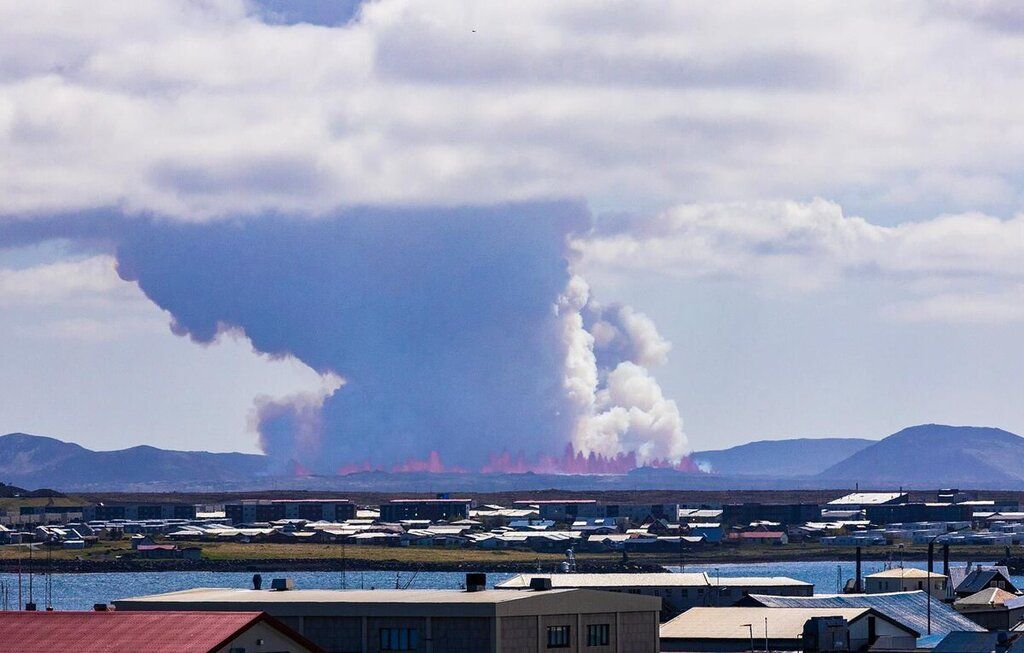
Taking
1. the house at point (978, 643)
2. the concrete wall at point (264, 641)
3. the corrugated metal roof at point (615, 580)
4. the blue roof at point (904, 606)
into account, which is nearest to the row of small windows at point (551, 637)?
the concrete wall at point (264, 641)

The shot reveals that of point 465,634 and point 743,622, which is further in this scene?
point 743,622

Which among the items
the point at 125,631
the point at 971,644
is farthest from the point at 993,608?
the point at 125,631

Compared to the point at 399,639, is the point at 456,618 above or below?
above

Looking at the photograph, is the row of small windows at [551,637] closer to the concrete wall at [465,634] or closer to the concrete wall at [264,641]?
the concrete wall at [465,634]

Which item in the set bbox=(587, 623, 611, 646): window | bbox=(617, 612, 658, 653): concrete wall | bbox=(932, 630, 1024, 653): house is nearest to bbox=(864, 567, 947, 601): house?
bbox=(932, 630, 1024, 653): house

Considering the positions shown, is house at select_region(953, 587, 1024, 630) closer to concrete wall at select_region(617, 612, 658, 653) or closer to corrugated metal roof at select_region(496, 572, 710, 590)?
corrugated metal roof at select_region(496, 572, 710, 590)

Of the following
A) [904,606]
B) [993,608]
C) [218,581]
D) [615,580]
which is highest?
[615,580]

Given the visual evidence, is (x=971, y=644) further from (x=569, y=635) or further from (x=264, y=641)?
(x=264, y=641)
